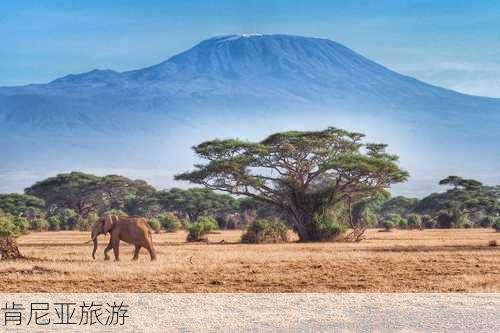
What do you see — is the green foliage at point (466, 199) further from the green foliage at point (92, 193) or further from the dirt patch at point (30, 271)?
the dirt patch at point (30, 271)

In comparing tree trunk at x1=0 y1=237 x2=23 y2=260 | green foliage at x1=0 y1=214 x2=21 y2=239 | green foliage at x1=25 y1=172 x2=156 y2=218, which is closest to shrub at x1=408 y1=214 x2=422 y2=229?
green foliage at x1=25 y1=172 x2=156 y2=218

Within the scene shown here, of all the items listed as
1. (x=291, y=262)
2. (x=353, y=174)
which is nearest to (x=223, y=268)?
(x=291, y=262)

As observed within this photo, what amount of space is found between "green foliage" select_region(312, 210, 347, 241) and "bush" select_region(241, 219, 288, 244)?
2029 millimetres

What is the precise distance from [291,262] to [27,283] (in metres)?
8.33

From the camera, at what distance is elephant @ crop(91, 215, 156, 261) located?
23953 millimetres

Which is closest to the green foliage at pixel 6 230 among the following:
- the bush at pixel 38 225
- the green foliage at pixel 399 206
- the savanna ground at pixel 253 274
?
the savanna ground at pixel 253 274

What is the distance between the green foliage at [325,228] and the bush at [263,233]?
2.03m

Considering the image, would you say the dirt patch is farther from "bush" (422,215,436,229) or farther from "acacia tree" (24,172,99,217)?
"acacia tree" (24,172,99,217)

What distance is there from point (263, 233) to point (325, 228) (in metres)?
3.95

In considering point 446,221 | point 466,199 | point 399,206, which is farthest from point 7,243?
point 399,206

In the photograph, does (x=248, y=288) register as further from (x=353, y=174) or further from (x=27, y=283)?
(x=353, y=174)

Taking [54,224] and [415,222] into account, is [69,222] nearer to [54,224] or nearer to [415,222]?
[54,224]

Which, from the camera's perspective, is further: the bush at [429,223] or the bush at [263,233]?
the bush at [429,223]

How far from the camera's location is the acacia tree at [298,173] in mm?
43156
